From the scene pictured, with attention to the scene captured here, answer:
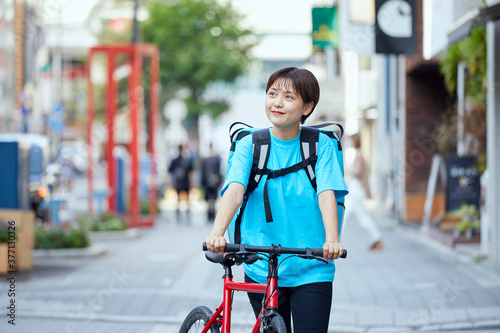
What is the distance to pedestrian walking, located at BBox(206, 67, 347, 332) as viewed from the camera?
12.1ft

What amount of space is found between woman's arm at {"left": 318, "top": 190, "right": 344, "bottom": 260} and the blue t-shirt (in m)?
0.06

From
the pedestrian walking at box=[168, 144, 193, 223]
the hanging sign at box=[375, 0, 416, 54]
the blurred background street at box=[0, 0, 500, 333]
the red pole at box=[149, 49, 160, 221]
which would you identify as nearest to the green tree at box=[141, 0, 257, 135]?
the blurred background street at box=[0, 0, 500, 333]

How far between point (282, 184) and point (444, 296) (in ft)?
16.4

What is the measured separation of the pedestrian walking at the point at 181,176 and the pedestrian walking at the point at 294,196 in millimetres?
15315

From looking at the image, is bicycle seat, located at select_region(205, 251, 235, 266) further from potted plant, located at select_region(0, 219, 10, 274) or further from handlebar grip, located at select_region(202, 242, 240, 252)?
potted plant, located at select_region(0, 219, 10, 274)

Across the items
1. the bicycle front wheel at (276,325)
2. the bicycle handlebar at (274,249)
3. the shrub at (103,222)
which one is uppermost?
the bicycle handlebar at (274,249)

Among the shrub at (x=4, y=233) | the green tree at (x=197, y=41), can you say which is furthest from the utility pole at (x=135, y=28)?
the green tree at (x=197, y=41)

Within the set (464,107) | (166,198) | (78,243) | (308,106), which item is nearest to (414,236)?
(464,107)

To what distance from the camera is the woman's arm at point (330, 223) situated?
345 centimetres

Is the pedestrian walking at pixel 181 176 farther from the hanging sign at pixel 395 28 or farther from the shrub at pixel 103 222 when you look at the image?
the hanging sign at pixel 395 28

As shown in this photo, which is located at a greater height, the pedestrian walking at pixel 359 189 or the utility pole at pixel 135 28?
the utility pole at pixel 135 28

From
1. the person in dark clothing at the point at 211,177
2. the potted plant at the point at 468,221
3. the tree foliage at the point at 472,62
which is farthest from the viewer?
the person in dark clothing at the point at 211,177

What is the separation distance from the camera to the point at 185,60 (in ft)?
106

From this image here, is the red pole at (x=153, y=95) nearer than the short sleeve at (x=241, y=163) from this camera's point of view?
No
